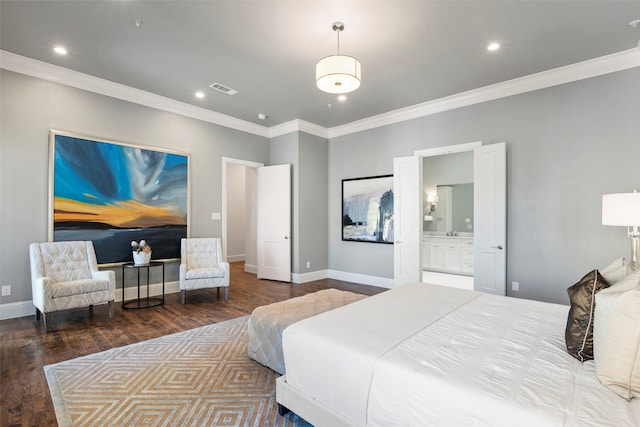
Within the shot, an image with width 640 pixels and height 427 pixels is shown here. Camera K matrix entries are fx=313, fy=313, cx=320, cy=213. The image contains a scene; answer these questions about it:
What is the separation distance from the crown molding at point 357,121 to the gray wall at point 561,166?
0.34 ft

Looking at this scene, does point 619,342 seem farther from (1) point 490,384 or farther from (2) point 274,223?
(2) point 274,223

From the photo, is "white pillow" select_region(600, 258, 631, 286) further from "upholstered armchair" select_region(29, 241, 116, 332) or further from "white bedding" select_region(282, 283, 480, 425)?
"upholstered armchair" select_region(29, 241, 116, 332)

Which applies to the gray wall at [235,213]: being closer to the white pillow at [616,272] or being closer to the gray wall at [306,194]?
the gray wall at [306,194]

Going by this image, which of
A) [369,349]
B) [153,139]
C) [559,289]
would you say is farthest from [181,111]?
[559,289]

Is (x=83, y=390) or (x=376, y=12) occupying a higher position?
(x=376, y=12)

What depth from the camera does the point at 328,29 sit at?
3.00 m

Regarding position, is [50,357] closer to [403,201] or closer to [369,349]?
[369,349]

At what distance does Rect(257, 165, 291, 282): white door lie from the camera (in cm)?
589

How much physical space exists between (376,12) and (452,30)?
33.1 inches

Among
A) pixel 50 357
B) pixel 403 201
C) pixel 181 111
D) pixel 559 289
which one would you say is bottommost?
pixel 50 357

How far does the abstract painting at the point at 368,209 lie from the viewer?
18.2 feet

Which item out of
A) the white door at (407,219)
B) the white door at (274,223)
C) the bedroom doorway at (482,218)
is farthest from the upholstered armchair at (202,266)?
the bedroom doorway at (482,218)

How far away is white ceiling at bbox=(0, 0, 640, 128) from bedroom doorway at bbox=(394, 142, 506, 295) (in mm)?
1015

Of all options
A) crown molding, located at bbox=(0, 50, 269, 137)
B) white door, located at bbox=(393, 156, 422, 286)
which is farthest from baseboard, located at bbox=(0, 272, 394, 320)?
crown molding, located at bbox=(0, 50, 269, 137)
